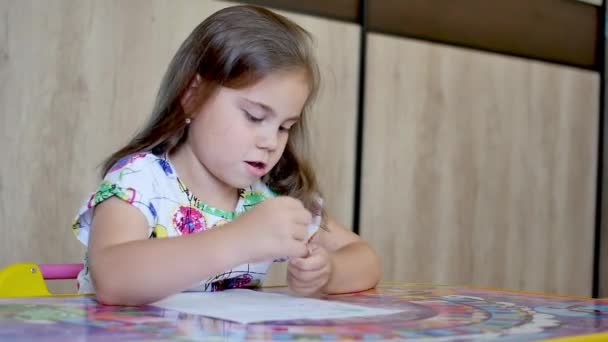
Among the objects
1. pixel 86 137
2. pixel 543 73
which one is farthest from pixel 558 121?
pixel 86 137

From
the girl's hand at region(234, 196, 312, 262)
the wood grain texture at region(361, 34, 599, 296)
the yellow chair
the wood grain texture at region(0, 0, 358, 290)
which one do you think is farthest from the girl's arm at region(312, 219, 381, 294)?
the wood grain texture at region(361, 34, 599, 296)

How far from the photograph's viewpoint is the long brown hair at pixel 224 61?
1071mm

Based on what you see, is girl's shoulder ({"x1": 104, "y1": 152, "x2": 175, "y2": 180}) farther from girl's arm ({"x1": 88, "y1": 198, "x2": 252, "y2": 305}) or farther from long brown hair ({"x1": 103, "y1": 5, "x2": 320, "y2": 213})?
girl's arm ({"x1": 88, "y1": 198, "x2": 252, "y2": 305})

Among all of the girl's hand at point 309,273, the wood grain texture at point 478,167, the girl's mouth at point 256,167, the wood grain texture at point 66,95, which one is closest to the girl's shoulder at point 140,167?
the girl's mouth at point 256,167

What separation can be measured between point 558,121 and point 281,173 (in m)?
2.00

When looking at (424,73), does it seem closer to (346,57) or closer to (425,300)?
(346,57)

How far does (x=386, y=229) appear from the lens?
2.56m

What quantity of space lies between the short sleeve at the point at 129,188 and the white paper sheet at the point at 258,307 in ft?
0.54

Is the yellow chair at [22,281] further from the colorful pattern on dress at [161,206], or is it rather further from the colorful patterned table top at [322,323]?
the colorful patterned table top at [322,323]

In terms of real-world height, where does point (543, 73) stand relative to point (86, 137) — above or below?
above

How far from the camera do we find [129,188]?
1.01 metres

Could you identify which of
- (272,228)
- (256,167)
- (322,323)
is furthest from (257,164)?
(322,323)

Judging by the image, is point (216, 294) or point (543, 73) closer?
point (216, 294)

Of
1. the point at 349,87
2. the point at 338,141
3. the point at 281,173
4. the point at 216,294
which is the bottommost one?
the point at 216,294
